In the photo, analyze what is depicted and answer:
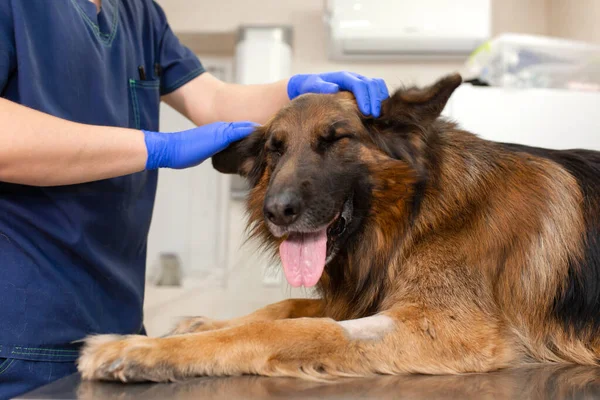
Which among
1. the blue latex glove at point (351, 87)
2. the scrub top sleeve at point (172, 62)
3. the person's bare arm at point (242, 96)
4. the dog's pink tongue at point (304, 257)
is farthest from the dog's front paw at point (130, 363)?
the scrub top sleeve at point (172, 62)

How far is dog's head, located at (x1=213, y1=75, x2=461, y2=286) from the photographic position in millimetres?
1425

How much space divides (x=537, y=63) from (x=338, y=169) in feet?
6.23

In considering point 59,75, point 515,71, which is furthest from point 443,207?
point 515,71

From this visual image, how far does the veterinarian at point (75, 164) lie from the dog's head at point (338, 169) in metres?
0.09

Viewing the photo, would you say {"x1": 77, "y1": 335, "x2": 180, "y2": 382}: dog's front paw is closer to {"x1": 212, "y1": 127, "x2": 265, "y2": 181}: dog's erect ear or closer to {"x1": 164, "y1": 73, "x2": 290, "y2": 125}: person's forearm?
{"x1": 212, "y1": 127, "x2": 265, "y2": 181}: dog's erect ear

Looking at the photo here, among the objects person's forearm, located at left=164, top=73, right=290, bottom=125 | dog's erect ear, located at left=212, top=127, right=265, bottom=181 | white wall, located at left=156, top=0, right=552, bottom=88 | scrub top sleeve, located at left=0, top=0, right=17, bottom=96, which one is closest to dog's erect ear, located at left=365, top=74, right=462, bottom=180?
dog's erect ear, located at left=212, top=127, right=265, bottom=181

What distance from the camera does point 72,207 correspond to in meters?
1.62

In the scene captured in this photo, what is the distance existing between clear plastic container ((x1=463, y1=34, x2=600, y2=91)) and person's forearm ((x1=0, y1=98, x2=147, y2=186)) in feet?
6.71

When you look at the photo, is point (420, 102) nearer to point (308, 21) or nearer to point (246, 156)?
point (246, 156)

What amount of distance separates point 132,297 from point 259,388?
0.89m

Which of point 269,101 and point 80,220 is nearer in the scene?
point 80,220

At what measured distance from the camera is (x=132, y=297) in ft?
5.97

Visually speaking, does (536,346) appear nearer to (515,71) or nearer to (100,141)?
(100,141)

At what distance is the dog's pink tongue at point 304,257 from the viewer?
1.41 metres
